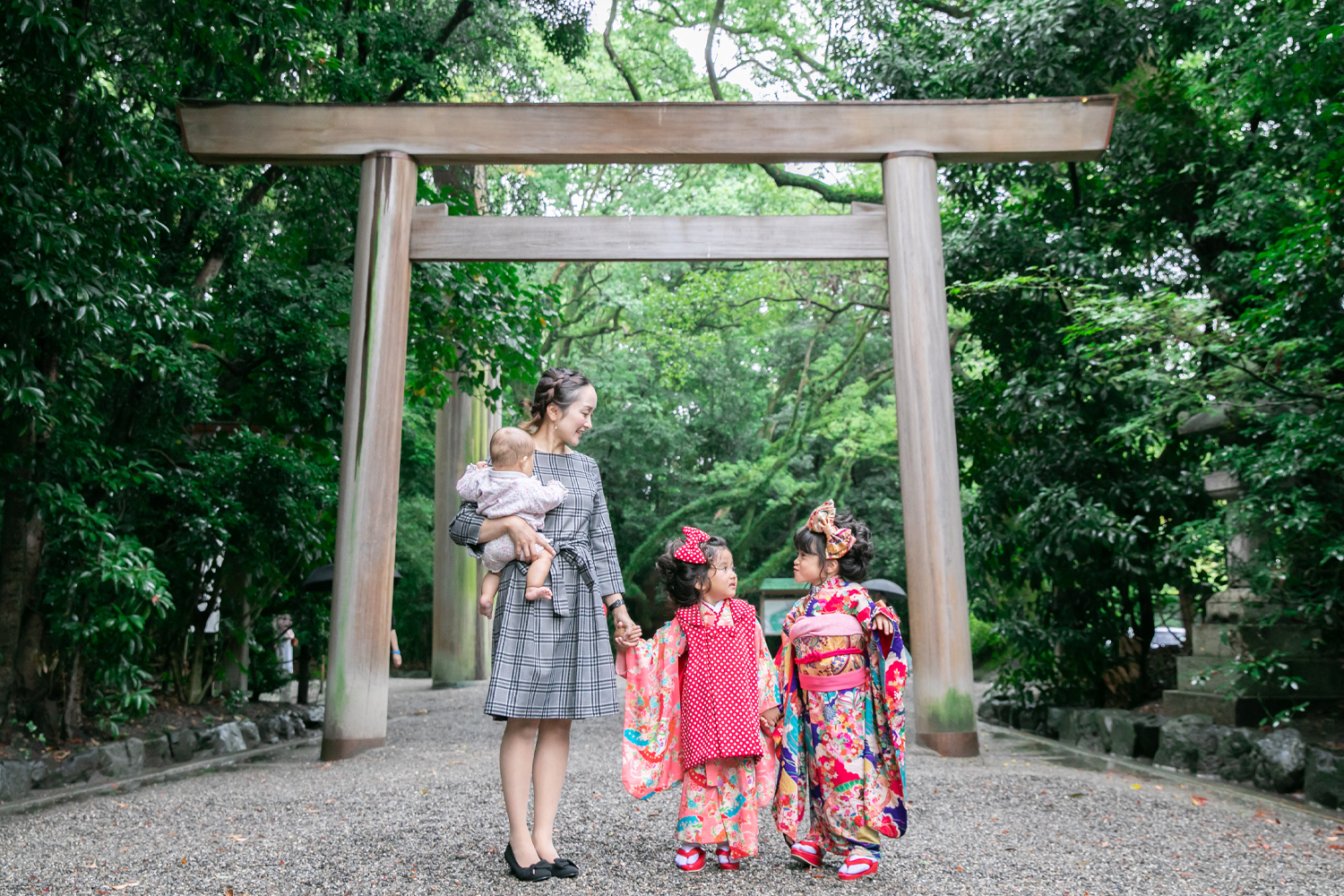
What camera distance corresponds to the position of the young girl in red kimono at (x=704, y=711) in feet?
9.84

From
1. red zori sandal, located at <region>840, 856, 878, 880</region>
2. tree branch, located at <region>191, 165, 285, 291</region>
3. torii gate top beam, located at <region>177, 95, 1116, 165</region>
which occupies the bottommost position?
red zori sandal, located at <region>840, 856, 878, 880</region>

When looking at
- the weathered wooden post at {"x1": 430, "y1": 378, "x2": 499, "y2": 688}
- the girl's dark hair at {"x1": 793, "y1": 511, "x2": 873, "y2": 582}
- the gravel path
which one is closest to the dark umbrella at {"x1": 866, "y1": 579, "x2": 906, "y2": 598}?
the weathered wooden post at {"x1": 430, "y1": 378, "x2": 499, "y2": 688}

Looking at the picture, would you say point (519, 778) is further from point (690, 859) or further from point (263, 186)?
point (263, 186)

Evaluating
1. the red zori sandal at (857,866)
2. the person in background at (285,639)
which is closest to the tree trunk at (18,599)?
the person in background at (285,639)

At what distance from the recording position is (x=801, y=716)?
311 cm

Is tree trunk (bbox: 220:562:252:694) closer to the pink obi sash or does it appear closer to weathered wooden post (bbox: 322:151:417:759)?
weathered wooden post (bbox: 322:151:417:759)

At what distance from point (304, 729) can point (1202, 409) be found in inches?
262

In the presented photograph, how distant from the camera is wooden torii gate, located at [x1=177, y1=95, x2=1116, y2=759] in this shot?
18.3ft

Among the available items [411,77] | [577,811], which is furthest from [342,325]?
[577,811]

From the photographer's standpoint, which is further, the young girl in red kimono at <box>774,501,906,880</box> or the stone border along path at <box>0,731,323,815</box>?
the stone border along path at <box>0,731,323,815</box>

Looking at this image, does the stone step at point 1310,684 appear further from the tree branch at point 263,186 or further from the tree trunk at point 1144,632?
the tree branch at point 263,186

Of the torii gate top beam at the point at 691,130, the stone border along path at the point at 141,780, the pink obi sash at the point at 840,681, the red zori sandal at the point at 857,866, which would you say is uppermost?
the torii gate top beam at the point at 691,130

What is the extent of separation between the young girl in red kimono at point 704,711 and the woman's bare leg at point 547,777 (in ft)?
0.78

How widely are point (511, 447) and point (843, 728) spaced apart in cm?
136
